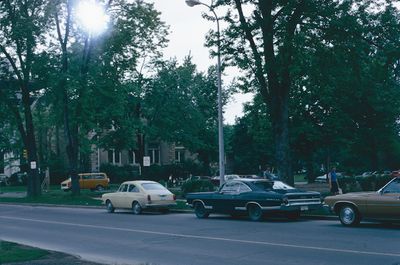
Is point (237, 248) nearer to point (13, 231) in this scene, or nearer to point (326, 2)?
point (13, 231)

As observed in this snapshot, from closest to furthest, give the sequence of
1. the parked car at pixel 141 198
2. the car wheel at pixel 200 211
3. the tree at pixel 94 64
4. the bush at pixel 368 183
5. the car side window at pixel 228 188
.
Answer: the car side window at pixel 228 188 < the car wheel at pixel 200 211 < the parked car at pixel 141 198 < the bush at pixel 368 183 < the tree at pixel 94 64

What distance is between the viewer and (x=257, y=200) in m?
19.1

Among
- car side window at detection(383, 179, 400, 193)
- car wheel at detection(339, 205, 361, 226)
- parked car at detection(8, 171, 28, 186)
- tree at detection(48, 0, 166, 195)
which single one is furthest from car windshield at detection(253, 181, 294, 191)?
parked car at detection(8, 171, 28, 186)

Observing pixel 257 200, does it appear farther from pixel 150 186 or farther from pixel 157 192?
pixel 150 186

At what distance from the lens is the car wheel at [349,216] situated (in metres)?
16.5

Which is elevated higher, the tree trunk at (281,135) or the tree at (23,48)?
the tree at (23,48)

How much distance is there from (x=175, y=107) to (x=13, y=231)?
98.6ft

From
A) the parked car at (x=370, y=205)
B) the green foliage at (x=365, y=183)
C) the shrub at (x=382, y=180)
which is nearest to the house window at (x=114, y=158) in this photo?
the green foliage at (x=365, y=183)

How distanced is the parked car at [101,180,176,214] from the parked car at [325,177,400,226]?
28.8ft

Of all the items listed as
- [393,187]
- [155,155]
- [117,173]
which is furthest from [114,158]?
[393,187]

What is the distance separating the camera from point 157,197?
78.9 feet

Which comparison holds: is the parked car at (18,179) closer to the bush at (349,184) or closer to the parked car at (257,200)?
the bush at (349,184)

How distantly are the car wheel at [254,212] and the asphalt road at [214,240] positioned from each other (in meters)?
0.30

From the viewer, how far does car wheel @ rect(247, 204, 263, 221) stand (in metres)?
19.1
